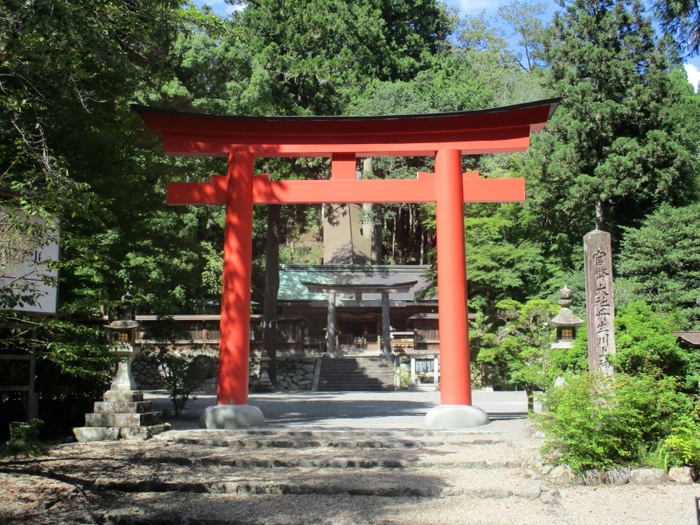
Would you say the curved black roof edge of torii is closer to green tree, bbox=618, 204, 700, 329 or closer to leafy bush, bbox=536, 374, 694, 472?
leafy bush, bbox=536, 374, 694, 472

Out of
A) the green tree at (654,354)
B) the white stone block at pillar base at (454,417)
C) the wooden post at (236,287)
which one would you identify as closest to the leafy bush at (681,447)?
the green tree at (654,354)

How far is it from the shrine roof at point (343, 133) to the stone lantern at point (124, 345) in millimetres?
2775

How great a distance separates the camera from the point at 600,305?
777 centimetres

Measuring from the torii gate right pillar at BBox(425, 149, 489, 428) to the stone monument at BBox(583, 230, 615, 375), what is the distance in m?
2.33

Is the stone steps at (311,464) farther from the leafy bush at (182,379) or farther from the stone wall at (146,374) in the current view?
the stone wall at (146,374)

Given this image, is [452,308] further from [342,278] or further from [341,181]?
[342,278]

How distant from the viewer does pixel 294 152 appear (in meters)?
10.6

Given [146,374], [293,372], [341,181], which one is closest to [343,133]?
[341,181]

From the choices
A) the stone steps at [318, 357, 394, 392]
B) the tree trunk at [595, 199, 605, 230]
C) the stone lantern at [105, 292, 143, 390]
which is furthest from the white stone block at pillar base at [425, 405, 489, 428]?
the tree trunk at [595, 199, 605, 230]

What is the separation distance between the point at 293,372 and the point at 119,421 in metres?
17.3

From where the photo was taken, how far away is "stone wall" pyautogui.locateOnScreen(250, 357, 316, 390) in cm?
2570

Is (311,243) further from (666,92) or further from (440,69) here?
(666,92)

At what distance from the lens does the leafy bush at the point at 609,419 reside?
21.2 feet

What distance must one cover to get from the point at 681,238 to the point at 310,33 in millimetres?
16764
